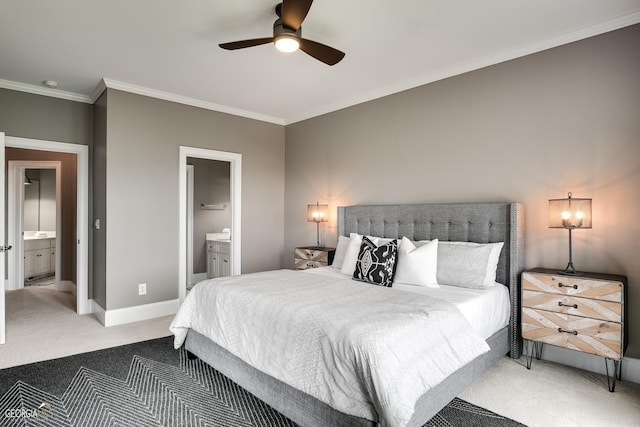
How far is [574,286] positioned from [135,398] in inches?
124

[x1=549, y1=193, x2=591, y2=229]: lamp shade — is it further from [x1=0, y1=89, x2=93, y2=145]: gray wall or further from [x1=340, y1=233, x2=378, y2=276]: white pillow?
[x1=0, y1=89, x2=93, y2=145]: gray wall

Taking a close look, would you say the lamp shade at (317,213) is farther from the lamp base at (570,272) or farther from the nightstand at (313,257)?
the lamp base at (570,272)

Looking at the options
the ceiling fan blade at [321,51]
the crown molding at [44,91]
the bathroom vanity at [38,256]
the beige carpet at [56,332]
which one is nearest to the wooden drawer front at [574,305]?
the ceiling fan blade at [321,51]

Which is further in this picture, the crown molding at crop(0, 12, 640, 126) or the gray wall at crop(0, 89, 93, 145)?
the gray wall at crop(0, 89, 93, 145)

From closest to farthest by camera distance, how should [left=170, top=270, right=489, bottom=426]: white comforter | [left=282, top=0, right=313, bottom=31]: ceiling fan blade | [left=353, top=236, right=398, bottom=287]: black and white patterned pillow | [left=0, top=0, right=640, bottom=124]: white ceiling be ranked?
[left=170, top=270, right=489, bottom=426]: white comforter
[left=282, top=0, right=313, bottom=31]: ceiling fan blade
[left=0, top=0, right=640, bottom=124]: white ceiling
[left=353, top=236, right=398, bottom=287]: black and white patterned pillow

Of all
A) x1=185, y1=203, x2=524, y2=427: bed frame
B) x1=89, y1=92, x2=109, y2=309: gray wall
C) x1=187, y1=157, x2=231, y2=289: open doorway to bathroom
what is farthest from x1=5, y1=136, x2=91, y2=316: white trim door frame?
x1=185, y1=203, x2=524, y2=427: bed frame

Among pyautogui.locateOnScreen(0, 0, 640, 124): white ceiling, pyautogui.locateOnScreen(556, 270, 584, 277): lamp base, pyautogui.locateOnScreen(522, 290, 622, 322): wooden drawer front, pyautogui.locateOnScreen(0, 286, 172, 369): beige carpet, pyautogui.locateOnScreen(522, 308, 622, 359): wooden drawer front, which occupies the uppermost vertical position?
pyautogui.locateOnScreen(0, 0, 640, 124): white ceiling

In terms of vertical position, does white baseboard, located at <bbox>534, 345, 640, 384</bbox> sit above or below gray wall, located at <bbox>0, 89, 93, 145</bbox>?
below

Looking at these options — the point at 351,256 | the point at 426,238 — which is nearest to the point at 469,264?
the point at 426,238

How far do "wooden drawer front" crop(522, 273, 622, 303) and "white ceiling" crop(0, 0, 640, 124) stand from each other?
6.28 feet

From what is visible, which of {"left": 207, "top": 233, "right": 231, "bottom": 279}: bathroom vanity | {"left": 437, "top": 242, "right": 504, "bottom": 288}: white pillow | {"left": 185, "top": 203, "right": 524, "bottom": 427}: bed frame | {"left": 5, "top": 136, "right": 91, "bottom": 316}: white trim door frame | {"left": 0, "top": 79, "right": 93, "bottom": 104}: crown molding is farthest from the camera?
{"left": 207, "top": 233, "right": 231, "bottom": 279}: bathroom vanity

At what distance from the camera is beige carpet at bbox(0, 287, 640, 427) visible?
2270 mm

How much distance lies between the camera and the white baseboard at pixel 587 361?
2.71m

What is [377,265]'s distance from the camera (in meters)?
3.27
